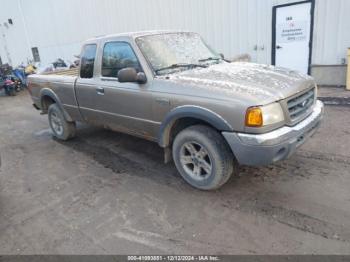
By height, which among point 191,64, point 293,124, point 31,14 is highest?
point 31,14

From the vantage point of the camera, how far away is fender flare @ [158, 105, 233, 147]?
10.8ft

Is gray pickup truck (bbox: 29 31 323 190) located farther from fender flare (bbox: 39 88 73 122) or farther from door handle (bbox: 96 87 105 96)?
fender flare (bbox: 39 88 73 122)

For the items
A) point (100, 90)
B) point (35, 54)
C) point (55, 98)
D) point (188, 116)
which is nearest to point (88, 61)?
point (100, 90)

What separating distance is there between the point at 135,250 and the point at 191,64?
2538mm

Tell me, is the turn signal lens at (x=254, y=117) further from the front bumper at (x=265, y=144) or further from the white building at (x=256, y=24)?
the white building at (x=256, y=24)

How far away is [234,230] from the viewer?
10.0ft

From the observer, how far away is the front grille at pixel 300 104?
3.36 m

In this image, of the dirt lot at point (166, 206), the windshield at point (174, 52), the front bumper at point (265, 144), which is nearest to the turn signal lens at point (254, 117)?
the front bumper at point (265, 144)

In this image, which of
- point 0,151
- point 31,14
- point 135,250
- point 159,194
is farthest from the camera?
point 31,14

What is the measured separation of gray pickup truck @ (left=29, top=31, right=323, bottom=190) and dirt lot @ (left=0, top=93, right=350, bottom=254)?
18.2 inches

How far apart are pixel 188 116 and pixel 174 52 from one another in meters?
1.18

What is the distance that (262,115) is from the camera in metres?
3.04

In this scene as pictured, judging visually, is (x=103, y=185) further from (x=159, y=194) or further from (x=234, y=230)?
(x=234, y=230)

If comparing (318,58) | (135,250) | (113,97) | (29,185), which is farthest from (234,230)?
(318,58)
